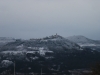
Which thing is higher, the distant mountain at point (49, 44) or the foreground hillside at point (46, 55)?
the distant mountain at point (49, 44)

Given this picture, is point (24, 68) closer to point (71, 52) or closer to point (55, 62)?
point (55, 62)

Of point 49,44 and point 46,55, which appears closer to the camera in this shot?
point 46,55

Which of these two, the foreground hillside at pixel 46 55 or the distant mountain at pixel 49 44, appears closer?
the foreground hillside at pixel 46 55

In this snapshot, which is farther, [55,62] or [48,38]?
[48,38]

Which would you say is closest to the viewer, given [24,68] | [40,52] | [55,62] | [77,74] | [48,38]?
[77,74]

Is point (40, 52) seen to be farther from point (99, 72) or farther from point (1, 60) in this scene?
point (99, 72)

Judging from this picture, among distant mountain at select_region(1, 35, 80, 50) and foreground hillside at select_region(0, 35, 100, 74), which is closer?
foreground hillside at select_region(0, 35, 100, 74)

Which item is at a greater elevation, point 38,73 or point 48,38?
point 48,38

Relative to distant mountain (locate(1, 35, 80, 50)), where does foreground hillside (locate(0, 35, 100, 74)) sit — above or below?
below

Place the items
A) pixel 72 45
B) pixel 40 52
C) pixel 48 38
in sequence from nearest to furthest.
Result: 1. pixel 40 52
2. pixel 72 45
3. pixel 48 38

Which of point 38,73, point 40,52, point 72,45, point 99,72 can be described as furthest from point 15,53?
point 99,72

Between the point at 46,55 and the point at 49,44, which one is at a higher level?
the point at 49,44
